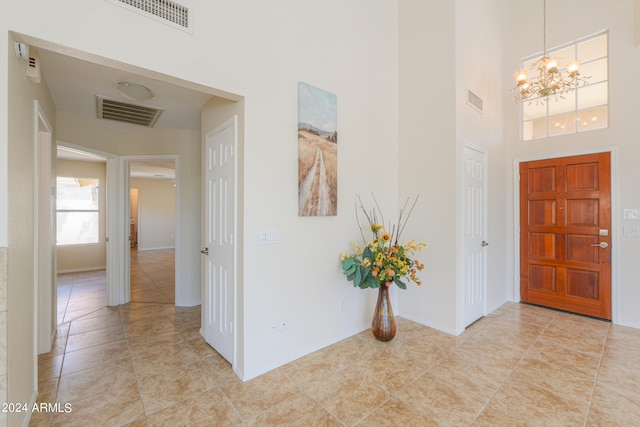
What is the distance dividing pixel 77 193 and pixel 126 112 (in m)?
4.52

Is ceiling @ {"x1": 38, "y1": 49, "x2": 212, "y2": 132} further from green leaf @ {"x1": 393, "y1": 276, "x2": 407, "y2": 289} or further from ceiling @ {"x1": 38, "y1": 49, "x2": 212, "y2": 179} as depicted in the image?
green leaf @ {"x1": 393, "y1": 276, "x2": 407, "y2": 289}

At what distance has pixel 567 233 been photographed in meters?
3.67

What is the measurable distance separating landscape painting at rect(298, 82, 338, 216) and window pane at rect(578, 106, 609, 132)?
3319mm

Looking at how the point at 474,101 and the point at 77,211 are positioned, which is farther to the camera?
the point at 77,211

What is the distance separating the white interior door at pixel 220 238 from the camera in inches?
94.7

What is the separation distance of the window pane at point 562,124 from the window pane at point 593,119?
0.22ft

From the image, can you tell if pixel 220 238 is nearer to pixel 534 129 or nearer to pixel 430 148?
pixel 430 148

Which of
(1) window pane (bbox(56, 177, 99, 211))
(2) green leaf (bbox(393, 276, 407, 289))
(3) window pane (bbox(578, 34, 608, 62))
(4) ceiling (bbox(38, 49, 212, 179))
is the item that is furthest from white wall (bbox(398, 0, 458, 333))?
(1) window pane (bbox(56, 177, 99, 211))

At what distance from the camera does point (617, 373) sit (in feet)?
7.50

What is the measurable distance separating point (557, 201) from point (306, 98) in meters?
3.63

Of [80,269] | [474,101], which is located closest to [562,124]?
[474,101]

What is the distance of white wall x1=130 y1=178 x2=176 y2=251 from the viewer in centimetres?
941

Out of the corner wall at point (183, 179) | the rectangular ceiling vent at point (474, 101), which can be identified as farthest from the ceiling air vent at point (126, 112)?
the rectangular ceiling vent at point (474, 101)

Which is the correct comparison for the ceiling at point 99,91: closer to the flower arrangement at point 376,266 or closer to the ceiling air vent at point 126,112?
the ceiling air vent at point 126,112
